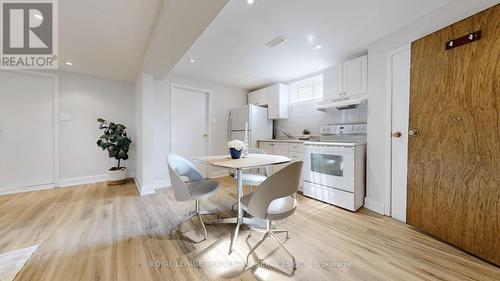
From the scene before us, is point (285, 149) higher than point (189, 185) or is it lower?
higher

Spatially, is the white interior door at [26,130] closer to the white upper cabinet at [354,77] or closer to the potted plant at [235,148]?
the potted plant at [235,148]

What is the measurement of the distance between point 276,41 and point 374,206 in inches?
102

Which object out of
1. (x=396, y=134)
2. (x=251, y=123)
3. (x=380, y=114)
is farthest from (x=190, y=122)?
(x=396, y=134)

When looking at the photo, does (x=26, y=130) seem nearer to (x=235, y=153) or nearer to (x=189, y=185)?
(x=189, y=185)

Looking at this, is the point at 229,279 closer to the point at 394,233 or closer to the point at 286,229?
the point at 286,229

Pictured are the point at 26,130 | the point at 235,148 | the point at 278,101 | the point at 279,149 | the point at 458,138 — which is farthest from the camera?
the point at 278,101

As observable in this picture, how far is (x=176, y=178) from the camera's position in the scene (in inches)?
67.7

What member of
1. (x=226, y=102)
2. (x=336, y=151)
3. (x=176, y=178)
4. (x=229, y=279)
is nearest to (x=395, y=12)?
(x=336, y=151)

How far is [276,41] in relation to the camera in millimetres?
2381

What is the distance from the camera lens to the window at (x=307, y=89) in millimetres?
3529

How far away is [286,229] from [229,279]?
2.87ft

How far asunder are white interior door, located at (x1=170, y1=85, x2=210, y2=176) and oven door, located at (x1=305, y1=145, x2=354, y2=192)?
7.97 ft

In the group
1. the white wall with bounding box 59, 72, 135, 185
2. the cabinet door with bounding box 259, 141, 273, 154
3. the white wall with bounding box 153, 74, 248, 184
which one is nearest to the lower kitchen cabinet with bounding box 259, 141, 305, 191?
the cabinet door with bounding box 259, 141, 273, 154

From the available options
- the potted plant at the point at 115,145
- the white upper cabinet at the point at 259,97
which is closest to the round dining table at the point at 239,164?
the white upper cabinet at the point at 259,97
